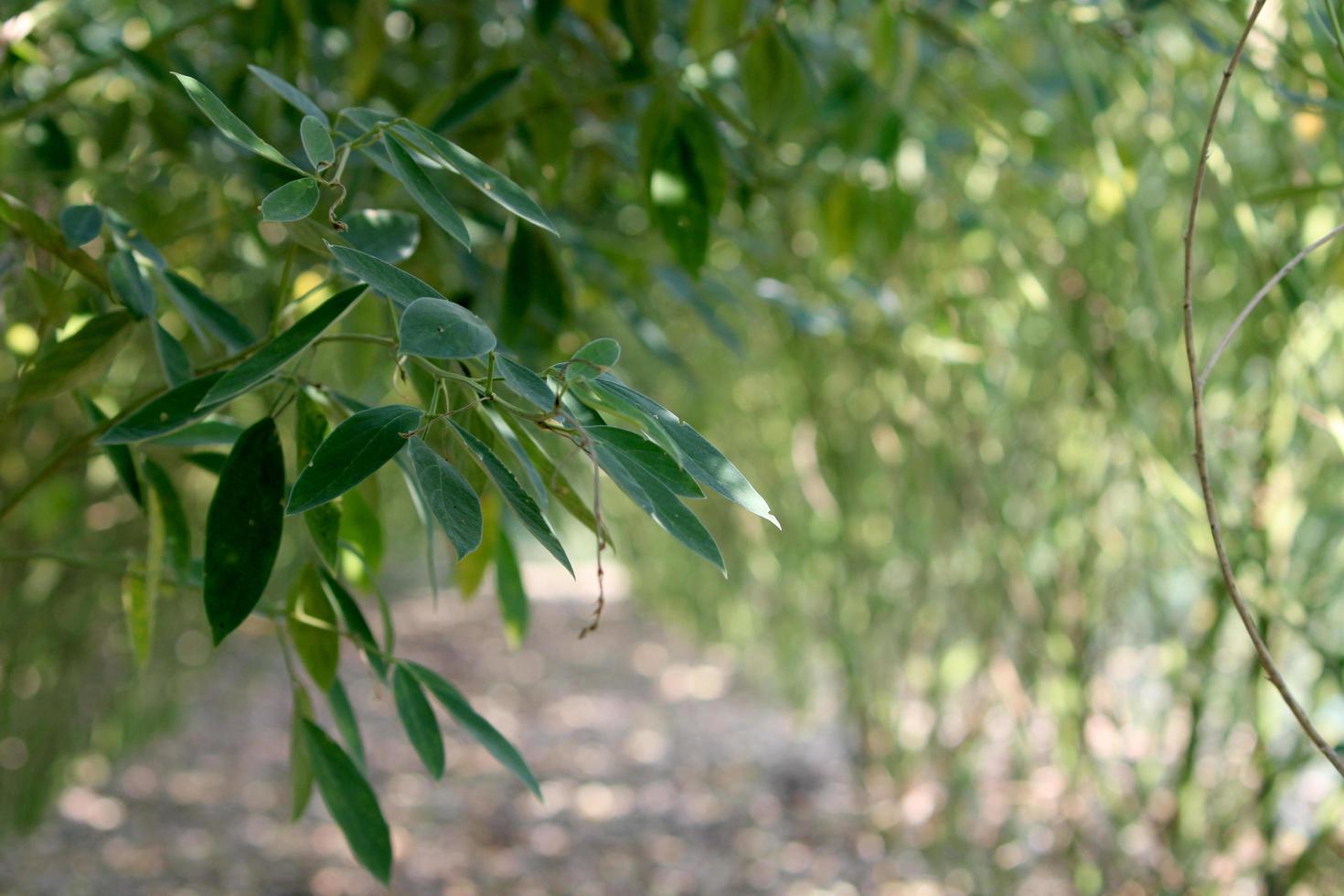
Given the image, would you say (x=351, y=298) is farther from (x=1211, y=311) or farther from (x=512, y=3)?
(x=1211, y=311)

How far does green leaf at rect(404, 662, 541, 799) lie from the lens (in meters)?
0.51

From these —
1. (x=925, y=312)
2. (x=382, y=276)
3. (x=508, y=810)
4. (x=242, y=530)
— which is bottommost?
(x=508, y=810)

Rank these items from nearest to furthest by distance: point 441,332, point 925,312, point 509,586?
point 441,332 < point 509,586 < point 925,312

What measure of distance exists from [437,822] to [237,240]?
143cm

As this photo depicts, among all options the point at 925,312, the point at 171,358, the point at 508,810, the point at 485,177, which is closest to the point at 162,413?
the point at 171,358

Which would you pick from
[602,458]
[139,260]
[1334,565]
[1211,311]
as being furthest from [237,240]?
[1334,565]

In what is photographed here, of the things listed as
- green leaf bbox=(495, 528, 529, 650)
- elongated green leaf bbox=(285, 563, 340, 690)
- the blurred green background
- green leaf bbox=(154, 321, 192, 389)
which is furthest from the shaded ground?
green leaf bbox=(154, 321, 192, 389)

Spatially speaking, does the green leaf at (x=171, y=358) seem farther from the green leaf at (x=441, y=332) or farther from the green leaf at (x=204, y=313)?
the green leaf at (x=441, y=332)

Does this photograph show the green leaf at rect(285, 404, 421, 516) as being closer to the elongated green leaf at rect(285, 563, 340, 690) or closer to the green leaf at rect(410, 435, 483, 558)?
the green leaf at rect(410, 435, 483, 558)

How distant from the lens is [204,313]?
21.4 inches

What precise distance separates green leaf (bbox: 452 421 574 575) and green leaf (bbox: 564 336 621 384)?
0.04 metres

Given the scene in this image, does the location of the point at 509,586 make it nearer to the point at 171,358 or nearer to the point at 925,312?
the point at 171,358

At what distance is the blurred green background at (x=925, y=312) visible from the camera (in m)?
0.80

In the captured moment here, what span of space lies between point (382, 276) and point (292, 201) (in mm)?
39
